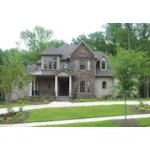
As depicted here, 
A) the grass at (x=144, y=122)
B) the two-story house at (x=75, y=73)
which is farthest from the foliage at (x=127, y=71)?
the two-story house at (x=75, y=73)

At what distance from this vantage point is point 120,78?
31.6ft

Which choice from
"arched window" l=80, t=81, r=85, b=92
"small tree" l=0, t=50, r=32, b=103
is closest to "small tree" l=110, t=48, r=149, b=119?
"small tree" l=0, t=50, r=32, b=103

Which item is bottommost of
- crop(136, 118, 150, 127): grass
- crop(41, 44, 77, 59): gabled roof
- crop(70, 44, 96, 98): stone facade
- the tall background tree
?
crop(136, 118, 150, 127): grass

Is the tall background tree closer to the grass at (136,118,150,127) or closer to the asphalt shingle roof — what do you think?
the asphalt shingle roof

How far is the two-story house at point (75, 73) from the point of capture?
70.2ft

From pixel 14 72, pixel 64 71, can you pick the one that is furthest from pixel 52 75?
pixel 14 72

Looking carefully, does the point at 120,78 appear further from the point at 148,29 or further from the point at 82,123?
the point at 148,29

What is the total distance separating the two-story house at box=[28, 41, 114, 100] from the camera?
21.4 metres

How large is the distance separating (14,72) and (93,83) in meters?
11.5

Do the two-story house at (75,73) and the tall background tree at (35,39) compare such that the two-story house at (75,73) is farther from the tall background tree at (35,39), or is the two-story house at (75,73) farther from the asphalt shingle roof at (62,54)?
the tall background tree at (35,39)

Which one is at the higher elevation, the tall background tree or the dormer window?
the tall background tree

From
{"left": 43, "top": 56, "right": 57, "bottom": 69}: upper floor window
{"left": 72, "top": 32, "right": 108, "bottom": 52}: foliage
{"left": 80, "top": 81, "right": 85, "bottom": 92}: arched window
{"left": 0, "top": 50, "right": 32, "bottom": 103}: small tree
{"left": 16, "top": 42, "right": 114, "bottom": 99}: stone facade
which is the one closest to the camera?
{"left": 0, "top": 50, "right": 32, "bottom": 103}: small tree

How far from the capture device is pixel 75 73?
21625 millimetres

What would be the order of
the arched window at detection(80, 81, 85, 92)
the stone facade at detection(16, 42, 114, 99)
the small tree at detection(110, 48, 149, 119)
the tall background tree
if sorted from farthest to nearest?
the tall background tree → the arched window at detection(80, 81, 85, 92) → the stone facade at detection(16, 42, 114, 99) → the small tree at detection(110, 48, 149, 119)
